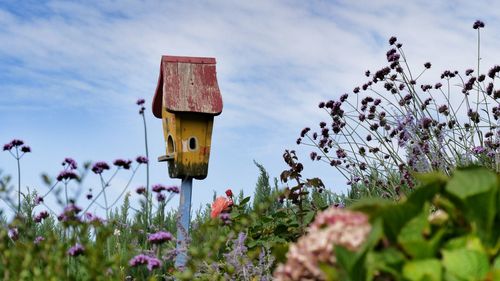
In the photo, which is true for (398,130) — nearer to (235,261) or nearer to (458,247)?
(235,261)

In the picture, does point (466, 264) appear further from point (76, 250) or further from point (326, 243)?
point (76, 250)

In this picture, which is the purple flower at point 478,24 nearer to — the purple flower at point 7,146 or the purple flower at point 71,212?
the purple flower at point 7,146

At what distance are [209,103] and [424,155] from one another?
2600 mm

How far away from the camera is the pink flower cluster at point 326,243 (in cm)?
170

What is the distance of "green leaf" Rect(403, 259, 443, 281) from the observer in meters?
1.59

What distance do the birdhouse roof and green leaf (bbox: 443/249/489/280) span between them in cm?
607

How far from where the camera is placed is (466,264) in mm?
1609

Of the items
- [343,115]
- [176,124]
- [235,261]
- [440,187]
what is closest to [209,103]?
[176,124]

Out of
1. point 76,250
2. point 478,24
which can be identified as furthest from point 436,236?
point 478,24

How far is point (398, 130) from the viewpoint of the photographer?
265 inches

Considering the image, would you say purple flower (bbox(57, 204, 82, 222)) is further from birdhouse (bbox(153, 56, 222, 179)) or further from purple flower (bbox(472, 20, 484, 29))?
purple flower (bbox(472, 20, 484, 29))

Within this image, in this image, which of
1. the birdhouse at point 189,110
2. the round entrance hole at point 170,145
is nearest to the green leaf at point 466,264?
the birdhouse at point 189,110

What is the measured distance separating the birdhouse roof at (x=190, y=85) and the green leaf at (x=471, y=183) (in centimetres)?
593

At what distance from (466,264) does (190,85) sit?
640cm
